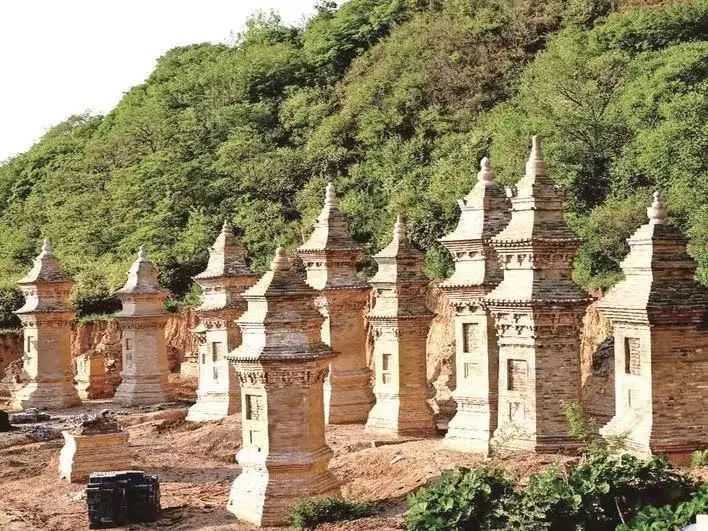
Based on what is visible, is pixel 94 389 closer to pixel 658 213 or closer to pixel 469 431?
pixel 469 431

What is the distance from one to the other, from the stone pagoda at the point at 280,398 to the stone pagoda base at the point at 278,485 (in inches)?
0.7

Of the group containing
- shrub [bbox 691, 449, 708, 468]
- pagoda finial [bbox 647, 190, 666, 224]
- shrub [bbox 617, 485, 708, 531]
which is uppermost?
pagoda finial [bbox 647, 190, 666, 224]

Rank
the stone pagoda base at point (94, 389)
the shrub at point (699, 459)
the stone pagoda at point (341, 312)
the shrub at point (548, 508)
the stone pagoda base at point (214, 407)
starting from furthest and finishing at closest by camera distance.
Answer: the stone pagoda base at point (94, 389) → the stone pagoda base at point (214, 407) → the stone pagoda at point (341, 312) → the shrub at point (699, 459) → the shrub at point (548, 508)

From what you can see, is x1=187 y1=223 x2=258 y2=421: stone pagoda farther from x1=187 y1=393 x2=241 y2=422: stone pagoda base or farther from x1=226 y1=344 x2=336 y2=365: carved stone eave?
x1=226 y1=344 x2=336 y2=365: carved stone eave

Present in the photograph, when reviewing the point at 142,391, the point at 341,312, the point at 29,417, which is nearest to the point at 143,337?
the point at 142,391

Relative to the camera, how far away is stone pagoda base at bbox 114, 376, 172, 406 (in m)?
37.0

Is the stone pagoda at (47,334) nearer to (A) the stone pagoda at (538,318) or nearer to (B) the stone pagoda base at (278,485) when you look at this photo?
(B) the stone pagoda base at (278,485)

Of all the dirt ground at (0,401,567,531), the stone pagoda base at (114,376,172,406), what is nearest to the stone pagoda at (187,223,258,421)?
the dirt ground at (0,401,567,531)

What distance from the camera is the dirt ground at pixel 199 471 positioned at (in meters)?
21.1

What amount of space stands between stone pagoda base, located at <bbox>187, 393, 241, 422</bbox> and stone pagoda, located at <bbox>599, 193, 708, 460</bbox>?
48.9 ft

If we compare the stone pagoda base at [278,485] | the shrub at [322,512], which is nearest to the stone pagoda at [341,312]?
the stone pagoda base at [278,485]

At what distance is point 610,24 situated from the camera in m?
46.7

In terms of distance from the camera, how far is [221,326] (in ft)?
105

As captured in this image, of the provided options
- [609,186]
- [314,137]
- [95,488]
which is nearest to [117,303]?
[314,137]
